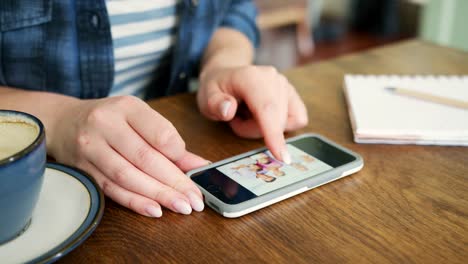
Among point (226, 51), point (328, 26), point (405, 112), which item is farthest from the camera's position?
point (328, 26)

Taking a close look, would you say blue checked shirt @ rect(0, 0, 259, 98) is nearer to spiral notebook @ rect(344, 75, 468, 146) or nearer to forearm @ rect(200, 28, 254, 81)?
forearm @ rect(200, 28, 254, 81)

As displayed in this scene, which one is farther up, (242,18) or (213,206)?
(242,18)

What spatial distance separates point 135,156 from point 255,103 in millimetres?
156

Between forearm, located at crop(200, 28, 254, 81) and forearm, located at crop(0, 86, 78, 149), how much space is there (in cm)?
19

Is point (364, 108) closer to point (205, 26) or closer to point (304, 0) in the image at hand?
point (205, 26)

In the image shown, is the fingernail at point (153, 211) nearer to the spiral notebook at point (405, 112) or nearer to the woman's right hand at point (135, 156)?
the woman's right hand at point (135, 156)

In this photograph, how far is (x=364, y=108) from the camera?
615 mm

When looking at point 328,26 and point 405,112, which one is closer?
point 405,112

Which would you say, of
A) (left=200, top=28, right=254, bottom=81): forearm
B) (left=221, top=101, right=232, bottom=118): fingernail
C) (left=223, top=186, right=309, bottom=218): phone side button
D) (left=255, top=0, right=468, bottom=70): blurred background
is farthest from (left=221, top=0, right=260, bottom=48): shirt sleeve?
(left=255, top=0, right=468, bottom=70): blurred background

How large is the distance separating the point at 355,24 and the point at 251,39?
2346 mm

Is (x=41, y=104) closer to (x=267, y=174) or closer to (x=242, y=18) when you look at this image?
(x=267, y=174)

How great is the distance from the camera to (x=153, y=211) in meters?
0.42

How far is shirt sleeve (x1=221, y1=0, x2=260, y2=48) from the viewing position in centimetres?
87

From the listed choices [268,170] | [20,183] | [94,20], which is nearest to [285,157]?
[268,170]
